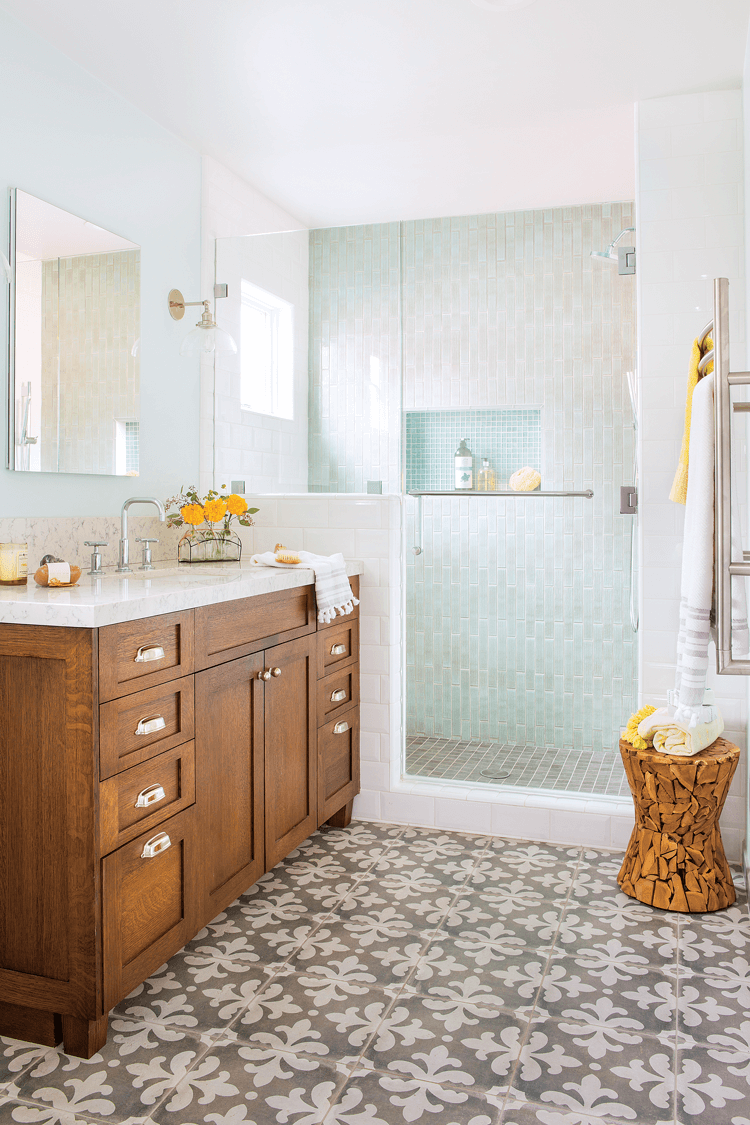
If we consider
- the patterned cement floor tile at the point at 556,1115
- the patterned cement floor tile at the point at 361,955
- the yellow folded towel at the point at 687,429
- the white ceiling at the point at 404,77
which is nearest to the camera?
the patterned cement floor tile at the point at 556,1115

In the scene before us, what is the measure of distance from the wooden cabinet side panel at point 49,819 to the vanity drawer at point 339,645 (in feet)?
3.86

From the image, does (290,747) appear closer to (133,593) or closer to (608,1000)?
(133,593)

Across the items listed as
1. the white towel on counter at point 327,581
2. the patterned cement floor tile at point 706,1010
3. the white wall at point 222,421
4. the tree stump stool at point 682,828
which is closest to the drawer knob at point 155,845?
the white towel on counter at point 327,581

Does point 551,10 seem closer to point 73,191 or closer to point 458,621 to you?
point 73,191

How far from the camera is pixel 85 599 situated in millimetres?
1714

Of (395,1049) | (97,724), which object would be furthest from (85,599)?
(395,1049)

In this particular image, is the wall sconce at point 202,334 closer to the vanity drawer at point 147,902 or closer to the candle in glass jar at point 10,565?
the candle in glass jar at point 10,565

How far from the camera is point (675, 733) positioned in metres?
2.43

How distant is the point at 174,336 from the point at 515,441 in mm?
1315

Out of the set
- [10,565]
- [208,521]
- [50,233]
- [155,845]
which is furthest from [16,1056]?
[50,233]

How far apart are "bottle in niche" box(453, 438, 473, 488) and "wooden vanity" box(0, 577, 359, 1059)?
109 centimetres

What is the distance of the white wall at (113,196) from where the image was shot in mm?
2350

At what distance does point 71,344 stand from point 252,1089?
6.63 feet

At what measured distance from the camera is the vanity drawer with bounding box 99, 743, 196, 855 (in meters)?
1.68
